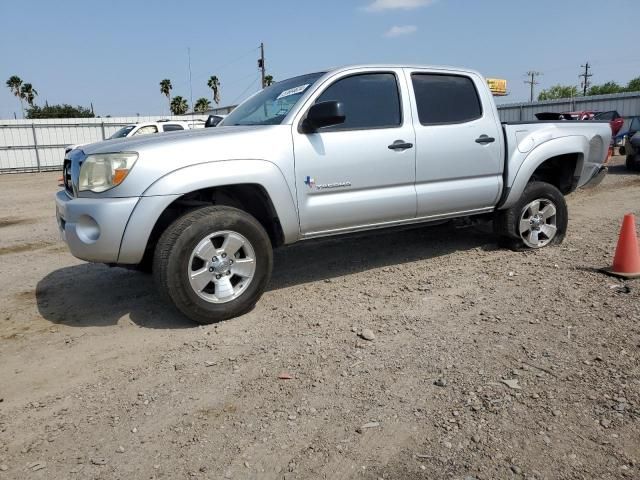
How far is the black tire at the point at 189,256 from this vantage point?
3.78m

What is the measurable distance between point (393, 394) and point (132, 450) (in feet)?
4.57

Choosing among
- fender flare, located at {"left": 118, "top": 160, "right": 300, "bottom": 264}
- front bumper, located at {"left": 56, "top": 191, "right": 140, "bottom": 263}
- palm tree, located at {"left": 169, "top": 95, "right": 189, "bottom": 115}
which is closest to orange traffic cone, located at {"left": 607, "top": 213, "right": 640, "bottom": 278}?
fender flare, located at {"left": 118, "top": 160, "right": 300, "bottom": 264}

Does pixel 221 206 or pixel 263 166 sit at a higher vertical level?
pixel 263 166

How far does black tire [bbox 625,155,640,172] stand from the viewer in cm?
1320

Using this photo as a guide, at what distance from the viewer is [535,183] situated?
565 cm

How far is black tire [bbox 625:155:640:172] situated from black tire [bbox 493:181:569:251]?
9.16 metres

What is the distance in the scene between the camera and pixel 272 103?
470 centimetres

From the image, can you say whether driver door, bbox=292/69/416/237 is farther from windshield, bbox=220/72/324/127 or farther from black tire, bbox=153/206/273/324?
black tire, bbox=153/206/273/324

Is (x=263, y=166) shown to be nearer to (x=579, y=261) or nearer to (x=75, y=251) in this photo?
(x=75, y=251)

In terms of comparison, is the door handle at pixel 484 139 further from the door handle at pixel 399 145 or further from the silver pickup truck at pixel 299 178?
the door handle at pixel 399 145

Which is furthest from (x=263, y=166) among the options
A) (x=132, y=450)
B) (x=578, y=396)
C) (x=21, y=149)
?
(x=21, y=149)

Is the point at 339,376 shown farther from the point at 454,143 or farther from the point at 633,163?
the point at 633,163

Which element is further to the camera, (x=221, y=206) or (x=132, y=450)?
(x=221, y=206)

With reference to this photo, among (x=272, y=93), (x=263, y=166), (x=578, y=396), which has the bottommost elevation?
(x=578, y=396)
